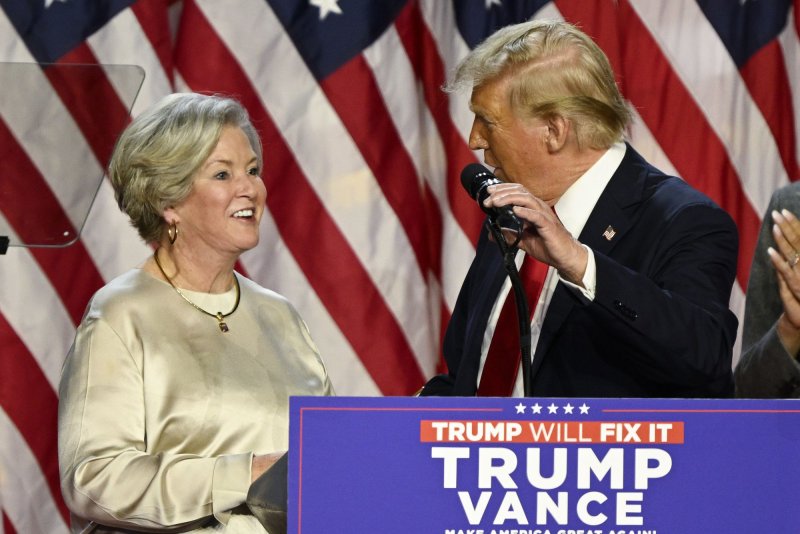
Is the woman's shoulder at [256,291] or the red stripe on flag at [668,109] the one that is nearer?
the woman's shoulder at [256,291]

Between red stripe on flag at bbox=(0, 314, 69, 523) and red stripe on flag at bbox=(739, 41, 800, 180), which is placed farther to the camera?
red stripe on flag at bbox=(739, 41, 800, 180)

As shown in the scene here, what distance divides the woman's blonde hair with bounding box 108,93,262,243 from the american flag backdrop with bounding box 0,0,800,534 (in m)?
1.12

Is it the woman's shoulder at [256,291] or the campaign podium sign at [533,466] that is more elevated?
the woman's shoulder at [256,291]

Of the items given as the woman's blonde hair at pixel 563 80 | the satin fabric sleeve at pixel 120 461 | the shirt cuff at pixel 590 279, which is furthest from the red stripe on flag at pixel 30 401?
the shirt cuff at pixel 590 279

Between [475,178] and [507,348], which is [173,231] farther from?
[475,178]

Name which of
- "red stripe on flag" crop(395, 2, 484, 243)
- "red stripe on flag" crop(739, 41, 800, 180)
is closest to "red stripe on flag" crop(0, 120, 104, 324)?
"red stripe on flag" crop(395, 2, 484, 243)

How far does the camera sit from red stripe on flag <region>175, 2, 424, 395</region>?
354 cm

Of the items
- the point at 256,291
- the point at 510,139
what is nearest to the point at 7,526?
the point at 256,291

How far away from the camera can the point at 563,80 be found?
2.16 meters

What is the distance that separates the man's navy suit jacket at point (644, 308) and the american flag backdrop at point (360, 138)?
1390mm

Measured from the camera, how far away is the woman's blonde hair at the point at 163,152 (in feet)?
7.54

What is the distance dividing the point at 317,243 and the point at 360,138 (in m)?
0.36

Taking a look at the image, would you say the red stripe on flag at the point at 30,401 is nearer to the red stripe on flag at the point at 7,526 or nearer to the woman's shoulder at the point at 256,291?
the red stripe on flag at the point at 7,526

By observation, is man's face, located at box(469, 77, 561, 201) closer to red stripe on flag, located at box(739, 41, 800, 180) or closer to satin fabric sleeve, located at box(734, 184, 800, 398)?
satin fabric sleeve, located at box(734, 184, 800, 398)
